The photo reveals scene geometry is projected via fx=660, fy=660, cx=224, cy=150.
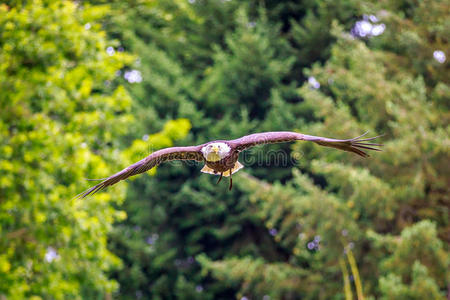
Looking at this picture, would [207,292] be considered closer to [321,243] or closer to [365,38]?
[321,243]

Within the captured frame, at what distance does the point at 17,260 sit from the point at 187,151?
530cm

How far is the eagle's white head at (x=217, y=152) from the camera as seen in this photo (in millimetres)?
7723

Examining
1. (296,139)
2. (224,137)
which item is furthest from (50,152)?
(224,137)

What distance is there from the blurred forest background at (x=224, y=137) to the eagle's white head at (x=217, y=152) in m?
4.15

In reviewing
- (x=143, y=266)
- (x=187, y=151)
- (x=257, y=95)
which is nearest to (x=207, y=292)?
(x=143, y=266)

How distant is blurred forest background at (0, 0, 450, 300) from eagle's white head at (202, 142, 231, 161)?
4153mm

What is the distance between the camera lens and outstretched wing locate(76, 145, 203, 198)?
7.37 metres

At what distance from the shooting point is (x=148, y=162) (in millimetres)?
7629

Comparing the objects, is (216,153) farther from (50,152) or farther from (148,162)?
(50,152)

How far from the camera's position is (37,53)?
37.9 feet

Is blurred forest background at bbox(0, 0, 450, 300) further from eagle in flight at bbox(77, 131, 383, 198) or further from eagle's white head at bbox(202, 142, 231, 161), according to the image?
eagle's white head at bbox(202, 142, 231, 161)

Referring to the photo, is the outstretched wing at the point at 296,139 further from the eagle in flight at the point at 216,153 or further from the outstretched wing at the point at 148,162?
the outstretched wing at the point at 148,162

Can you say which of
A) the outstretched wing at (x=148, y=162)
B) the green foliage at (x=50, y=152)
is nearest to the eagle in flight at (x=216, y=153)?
the outstretched wing at (x=148, y=162)

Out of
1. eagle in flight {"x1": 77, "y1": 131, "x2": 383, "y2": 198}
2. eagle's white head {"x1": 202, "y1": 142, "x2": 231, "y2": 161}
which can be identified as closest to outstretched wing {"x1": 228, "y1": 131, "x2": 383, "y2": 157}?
eagle in flight {"x1": 77, "y1": 131, "x2": 383, "y2": 198}
